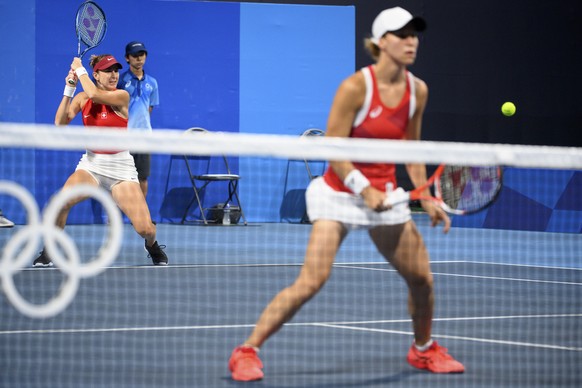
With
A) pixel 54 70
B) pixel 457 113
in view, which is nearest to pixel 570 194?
pixel 457 113

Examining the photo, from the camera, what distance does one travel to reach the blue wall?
13.9 meters

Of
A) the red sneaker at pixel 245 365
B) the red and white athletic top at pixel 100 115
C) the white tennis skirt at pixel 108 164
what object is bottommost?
the red sneaker at pixel 245 365

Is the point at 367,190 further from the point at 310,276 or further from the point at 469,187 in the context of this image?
the point at 469,187

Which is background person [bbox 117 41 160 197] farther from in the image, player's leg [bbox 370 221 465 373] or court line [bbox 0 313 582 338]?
player's leg [bbox 370 221 465 373]

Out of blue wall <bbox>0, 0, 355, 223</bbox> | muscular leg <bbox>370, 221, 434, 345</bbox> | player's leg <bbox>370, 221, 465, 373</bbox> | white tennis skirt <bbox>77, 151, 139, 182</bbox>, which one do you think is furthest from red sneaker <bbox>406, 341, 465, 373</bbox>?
blue wall <bbox>0, 0, 355, 223</bbox>

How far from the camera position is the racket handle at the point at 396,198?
4.47 m

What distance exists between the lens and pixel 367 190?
174 inches

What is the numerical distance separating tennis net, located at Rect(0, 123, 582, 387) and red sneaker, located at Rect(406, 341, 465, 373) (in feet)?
0.26

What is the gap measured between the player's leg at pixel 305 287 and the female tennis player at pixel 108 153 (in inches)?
143

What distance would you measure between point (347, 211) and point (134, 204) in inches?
161

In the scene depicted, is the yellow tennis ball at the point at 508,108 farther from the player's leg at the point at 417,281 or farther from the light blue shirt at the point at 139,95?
the player's leg at the point at 417,281

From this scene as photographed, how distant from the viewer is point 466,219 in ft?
50.7

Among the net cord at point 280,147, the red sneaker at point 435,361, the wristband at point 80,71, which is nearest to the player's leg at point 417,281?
the red sneaker at point 435,361

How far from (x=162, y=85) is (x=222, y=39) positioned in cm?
99
